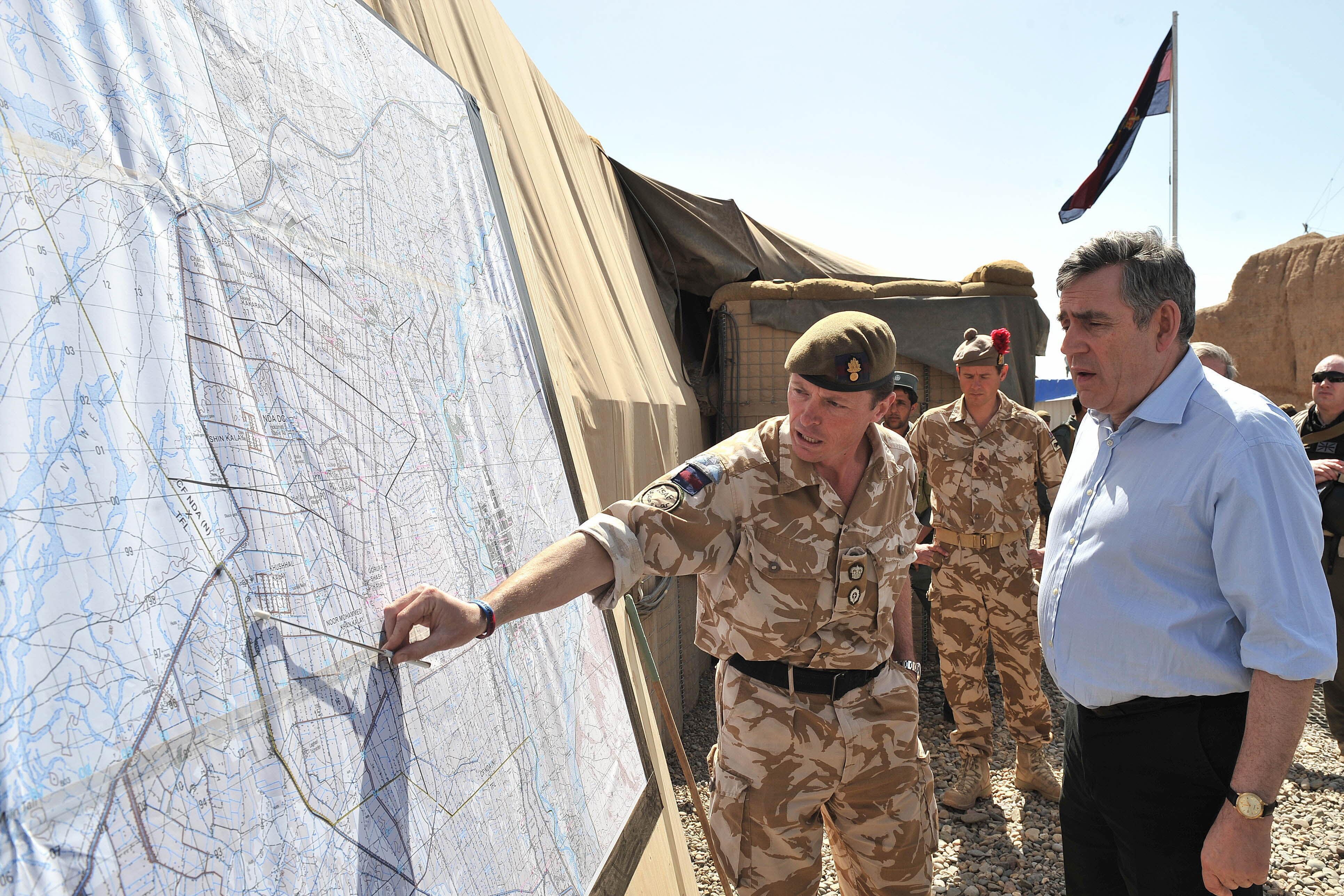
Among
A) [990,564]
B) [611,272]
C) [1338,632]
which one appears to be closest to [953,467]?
[990,564]

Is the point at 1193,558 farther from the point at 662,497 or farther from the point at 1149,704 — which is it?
the point at 662,497

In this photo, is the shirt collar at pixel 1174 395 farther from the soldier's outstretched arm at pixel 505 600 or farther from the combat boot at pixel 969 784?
the combat boot at pixel 969 784

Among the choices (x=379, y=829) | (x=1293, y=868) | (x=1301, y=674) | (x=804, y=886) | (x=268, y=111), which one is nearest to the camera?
(x=379, y=829)

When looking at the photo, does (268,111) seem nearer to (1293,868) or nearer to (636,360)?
(636,360)

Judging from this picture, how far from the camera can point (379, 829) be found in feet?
2.97

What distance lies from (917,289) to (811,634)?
14.5 feet

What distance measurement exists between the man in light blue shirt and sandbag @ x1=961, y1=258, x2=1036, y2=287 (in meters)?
4.27

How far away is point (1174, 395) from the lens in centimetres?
156

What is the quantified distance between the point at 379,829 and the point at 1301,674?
1.43 m

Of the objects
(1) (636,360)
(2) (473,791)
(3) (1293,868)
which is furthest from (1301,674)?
(1) (636,360)

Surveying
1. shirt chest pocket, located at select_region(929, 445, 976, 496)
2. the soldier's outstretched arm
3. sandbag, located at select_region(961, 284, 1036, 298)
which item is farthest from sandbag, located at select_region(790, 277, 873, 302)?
the soldier's outstretched arm

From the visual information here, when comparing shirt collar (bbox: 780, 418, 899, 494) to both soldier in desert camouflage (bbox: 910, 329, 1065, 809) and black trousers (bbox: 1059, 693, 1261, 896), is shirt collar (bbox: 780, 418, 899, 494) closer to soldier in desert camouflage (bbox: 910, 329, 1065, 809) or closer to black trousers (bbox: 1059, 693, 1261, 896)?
black trousers (bbox: 1059, 693, 1261, 896)

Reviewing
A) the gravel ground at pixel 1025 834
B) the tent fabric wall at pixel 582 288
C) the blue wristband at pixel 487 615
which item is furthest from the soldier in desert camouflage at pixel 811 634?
the gravel ground at pixel 1025 834

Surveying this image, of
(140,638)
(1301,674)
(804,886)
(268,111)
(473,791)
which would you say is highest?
(268,111)
